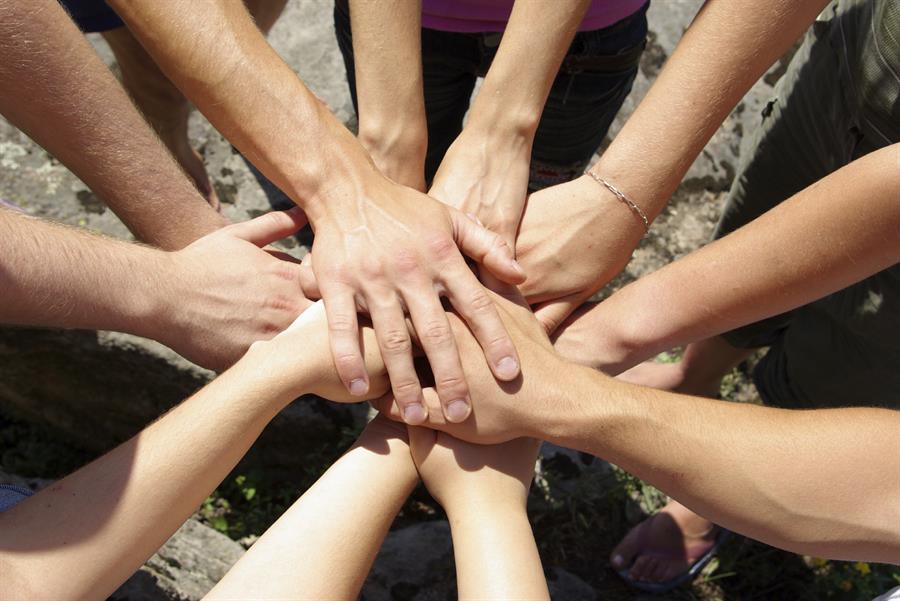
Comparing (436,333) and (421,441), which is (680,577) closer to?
(421,441)

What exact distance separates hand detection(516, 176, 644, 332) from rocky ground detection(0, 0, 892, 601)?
0.86m

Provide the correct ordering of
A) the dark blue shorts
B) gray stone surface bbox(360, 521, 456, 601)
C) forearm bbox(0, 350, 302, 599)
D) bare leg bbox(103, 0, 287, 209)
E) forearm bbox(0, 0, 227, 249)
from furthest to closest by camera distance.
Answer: bare leg bbox(103, 0, 287, 209) < gray stone surface bbox(360, 521, 456, 601) < the dark blue shorts < forearm bbox(0, 0, 227, 249) < forearm bbox(0, 350, 302, 599)

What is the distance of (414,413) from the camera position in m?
1.56

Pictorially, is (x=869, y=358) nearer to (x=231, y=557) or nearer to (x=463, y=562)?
(x=463, y=562)

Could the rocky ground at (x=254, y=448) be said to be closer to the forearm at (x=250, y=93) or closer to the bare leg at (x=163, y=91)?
the bare leg at (x=163, y=91)

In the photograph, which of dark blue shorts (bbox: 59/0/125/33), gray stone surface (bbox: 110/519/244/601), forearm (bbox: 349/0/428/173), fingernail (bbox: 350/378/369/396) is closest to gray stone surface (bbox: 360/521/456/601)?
gray stone surface (bbox: 110/519/244/601)

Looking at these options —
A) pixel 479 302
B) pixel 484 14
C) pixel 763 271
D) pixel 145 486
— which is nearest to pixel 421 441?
pixel 479 302

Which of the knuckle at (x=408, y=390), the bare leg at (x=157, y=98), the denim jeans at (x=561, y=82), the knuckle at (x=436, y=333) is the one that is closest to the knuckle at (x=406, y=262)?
the knuckle at (x=436, y=333)

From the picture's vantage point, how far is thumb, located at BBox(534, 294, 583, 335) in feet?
5.87

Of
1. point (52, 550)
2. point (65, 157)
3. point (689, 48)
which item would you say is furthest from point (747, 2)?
point (52, 550)

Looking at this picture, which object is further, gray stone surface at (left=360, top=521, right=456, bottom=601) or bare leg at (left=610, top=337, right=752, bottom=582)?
bare leg at (left=610, top=337, right=752, bottom=582)

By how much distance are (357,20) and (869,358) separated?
143 centimetres

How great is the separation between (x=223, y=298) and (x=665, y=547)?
1520 millimetres

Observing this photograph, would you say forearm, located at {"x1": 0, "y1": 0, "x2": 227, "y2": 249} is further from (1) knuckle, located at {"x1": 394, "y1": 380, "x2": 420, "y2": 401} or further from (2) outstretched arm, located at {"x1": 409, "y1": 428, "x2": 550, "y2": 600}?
(2) outstretched arm, located at {"x1": 409, "y1": 428, "x2": 550, "y2": 600}
